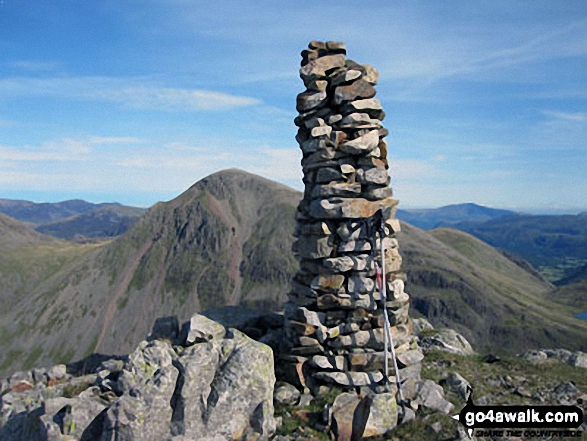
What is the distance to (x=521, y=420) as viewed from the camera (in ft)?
39.9

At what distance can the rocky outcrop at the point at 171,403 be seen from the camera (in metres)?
10.4

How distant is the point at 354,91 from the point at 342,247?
18.1 feet

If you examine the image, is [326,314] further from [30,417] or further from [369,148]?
[30,417]

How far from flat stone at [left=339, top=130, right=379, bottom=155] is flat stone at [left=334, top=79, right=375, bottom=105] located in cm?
138

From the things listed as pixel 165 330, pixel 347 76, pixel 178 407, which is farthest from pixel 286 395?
pixel 347 76

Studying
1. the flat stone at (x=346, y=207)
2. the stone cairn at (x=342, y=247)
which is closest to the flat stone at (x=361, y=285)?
the stone cairn at (x=342, y=247)

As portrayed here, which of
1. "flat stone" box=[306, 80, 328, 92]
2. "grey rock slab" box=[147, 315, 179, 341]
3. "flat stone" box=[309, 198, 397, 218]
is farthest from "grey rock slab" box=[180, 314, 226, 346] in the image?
"flat stone" box=[306, 80, 328, 92]

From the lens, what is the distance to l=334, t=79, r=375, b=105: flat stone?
15.0m

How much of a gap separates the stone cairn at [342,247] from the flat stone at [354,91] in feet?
0.11

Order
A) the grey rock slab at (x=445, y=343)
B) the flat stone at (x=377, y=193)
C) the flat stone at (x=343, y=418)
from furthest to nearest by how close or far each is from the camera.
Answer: the grey rock slab at (x=445, y=343)
the flat stone at (x=377, y=193)
the flat stone at (x=343, y=418)

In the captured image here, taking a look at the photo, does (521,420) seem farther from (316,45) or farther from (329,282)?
(316,45)

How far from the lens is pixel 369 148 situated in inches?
581

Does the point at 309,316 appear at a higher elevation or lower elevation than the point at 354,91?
lower

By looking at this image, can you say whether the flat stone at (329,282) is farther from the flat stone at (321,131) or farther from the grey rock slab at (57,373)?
the grey rock slab at (57,373)
